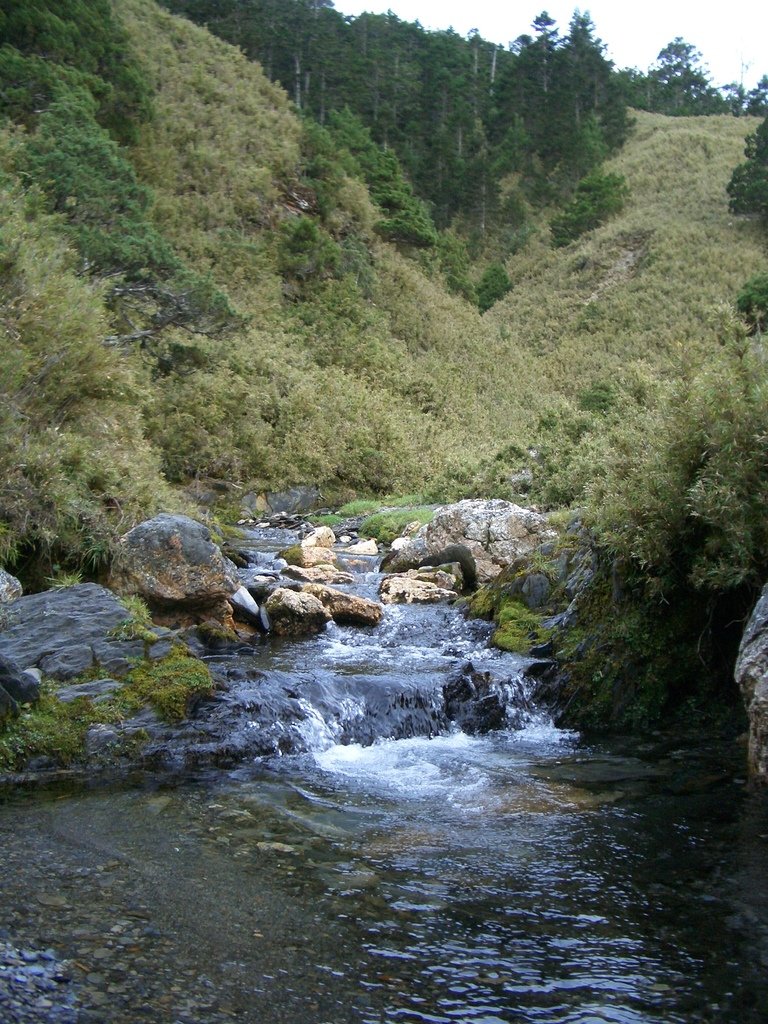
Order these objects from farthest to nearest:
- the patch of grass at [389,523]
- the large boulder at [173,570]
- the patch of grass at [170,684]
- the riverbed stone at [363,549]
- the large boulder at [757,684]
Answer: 1. the patch of grass at [389,523]
2. the riverbed stone at [363,549]
3. the large boulder at [173,570]
4. the patch of grass at [170,684]
5. the large boulder at [757,684]

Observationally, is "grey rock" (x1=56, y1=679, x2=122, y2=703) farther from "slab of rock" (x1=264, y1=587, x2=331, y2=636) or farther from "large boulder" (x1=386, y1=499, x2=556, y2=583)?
"large boulder" (x1=386, y1=499, x2=556, y2=583)

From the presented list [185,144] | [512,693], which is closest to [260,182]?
[185,144]

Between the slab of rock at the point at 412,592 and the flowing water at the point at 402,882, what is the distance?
4.66m

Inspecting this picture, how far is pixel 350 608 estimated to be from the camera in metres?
11.5

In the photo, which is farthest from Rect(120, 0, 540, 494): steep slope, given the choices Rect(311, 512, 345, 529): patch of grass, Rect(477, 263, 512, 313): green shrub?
Rect(477, 263, 512, 313): green shrub

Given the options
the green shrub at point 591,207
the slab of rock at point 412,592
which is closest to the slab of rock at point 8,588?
the slab of rock at point 412,592

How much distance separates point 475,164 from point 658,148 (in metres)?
12.5

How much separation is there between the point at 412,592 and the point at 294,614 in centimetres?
222

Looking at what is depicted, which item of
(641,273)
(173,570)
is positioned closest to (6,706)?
(173,570)

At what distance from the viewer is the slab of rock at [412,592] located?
12617 millimetres

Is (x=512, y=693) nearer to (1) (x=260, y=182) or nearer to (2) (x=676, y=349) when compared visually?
(2) (x=676, y=349)

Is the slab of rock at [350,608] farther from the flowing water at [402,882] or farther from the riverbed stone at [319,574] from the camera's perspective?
the flowing water at [402,882]

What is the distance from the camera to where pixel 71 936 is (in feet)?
12.9

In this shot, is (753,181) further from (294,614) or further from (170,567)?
(170,567)
